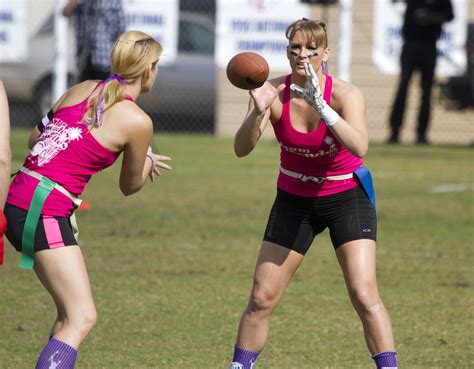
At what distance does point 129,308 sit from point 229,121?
15135 millimetres

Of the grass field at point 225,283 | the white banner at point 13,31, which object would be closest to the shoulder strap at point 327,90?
the grass field at point 225,283

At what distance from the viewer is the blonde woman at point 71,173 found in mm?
5035

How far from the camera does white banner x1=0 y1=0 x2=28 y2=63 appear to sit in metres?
21.0

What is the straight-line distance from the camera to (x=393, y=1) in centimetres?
2042

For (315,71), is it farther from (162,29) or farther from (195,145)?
(162,29)

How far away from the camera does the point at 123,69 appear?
17.2 ft

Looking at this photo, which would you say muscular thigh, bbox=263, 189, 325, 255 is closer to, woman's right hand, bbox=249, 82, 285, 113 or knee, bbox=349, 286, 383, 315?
knee, bbox=349, 286, 383, 315

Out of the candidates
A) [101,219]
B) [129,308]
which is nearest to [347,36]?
[101,219]

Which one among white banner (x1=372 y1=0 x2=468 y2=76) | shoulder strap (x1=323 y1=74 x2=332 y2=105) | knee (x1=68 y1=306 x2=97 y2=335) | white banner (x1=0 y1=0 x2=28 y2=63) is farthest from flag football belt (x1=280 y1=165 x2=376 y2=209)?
white banner (x1=0 y1=0 x2=28 y2=63)

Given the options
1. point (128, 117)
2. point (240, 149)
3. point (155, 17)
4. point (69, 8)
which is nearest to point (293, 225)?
point (240, 149)

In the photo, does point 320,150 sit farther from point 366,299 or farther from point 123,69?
point 123,69

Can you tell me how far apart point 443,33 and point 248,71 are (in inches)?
615

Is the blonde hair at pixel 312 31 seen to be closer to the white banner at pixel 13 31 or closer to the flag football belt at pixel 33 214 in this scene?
the flag football belt at pixel 33 214

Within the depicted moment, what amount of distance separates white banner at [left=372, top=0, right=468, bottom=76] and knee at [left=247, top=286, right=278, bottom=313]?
15.4m
